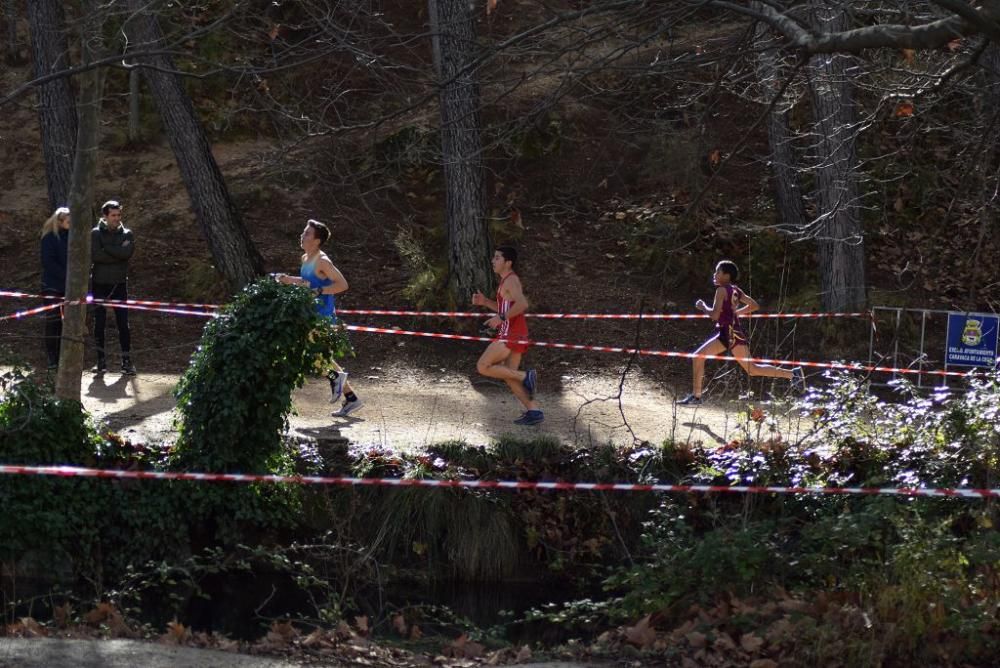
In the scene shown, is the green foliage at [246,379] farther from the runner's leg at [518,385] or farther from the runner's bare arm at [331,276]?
the runner's leg at [518,385]

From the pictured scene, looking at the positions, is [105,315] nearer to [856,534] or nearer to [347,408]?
[347,408]

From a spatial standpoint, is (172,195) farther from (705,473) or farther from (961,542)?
(961,542)

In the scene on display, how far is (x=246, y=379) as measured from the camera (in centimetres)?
929

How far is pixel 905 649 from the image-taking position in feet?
22.8

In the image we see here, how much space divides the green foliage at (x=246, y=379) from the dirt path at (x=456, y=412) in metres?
0.81

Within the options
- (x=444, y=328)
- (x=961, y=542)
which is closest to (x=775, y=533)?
(x=961, y=542)

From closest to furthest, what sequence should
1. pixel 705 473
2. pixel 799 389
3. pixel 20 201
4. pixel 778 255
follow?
1. pixel 705 473
2. pixel 799 389
3. pixel 778 255
4. pixel 20 201

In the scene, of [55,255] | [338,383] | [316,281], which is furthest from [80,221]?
[338,383]

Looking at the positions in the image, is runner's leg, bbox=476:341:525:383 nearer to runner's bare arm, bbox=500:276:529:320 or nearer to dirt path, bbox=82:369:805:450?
runner's bare arm, bbox=500:276:529:320

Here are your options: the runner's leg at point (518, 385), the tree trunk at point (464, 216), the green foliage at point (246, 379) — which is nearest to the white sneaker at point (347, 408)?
the runner's leg at point (518, 385)

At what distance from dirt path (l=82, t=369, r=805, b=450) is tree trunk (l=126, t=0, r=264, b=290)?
308 centimetres

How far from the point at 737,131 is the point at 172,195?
8975 mm

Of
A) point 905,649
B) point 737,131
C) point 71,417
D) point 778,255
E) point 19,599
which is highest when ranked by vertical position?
point 737,131

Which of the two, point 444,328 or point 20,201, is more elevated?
point 20,201
